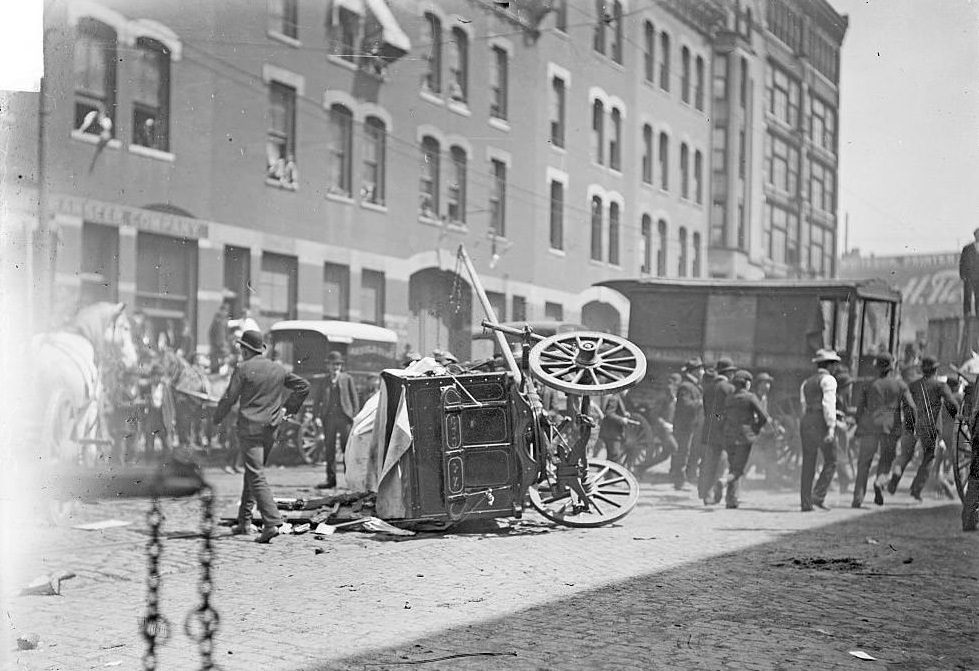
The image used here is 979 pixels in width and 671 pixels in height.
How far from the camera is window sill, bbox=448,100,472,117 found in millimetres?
15047

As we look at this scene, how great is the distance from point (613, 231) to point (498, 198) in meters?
2.80

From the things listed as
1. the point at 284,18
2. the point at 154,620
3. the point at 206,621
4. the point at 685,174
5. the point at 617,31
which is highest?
the point at 617,31

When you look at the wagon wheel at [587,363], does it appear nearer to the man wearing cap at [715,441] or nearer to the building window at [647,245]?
the man wearing cap at [715,441]

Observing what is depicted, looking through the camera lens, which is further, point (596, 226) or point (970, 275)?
point (596, 226)

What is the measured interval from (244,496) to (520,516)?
2782mm

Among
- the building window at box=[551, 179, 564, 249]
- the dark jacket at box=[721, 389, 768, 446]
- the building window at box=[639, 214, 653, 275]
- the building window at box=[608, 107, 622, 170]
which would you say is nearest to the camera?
the dark jacket at box=[721, 389, 768, 446]

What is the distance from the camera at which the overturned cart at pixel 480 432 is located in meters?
9.66

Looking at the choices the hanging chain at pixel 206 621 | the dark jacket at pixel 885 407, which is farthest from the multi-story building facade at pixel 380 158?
the hanging chain at pixel 206 621

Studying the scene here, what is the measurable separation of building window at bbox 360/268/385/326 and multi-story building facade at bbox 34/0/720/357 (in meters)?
0.05

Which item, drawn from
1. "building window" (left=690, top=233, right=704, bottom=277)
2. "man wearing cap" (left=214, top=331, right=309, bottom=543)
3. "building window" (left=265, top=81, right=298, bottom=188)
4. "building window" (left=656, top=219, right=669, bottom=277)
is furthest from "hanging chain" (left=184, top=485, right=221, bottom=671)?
"building window" (left=690, top=233, right=704, bottom=277)

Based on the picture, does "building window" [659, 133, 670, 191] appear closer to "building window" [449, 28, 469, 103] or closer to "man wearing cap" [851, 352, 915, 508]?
"building window" [449, 28, 469, 103]

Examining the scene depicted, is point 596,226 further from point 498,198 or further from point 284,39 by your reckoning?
point 284,39

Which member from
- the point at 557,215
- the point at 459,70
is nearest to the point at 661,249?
the point at 557,215

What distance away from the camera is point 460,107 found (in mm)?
15062
